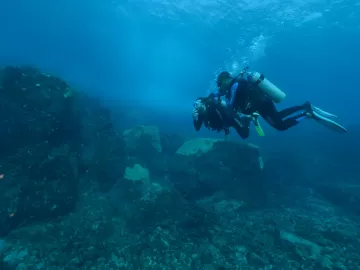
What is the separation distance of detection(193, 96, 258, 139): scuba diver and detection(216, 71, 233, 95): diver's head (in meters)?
0.28

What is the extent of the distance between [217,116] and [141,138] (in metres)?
7.24

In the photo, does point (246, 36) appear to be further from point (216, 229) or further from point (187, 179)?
point (216, 229)

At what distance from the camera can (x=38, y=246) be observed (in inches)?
200

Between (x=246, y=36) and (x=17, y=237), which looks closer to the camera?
(x=17, y=237)

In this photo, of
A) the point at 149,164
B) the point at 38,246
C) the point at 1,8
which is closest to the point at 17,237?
the point at 38,246

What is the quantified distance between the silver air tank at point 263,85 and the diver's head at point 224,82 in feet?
1.65

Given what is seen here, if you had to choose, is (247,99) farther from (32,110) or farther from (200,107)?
(32,110)

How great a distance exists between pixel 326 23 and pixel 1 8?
76.2 meters

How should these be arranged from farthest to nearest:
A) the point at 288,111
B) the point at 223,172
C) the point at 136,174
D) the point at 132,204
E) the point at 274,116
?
1. the point at 223,172
2. the point at 136,174
3. the point at 132,204
4. the point at 288,111
5. the point at 274,116

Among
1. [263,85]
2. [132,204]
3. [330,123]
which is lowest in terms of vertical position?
[132,204]

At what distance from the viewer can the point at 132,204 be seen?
7.22 metres

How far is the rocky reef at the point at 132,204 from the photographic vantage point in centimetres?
529

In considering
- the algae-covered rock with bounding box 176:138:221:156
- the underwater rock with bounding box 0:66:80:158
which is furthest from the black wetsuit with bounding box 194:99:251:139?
the underwater rock with bounding box 0:66:80:158

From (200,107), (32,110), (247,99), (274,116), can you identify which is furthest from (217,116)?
(32,110)
